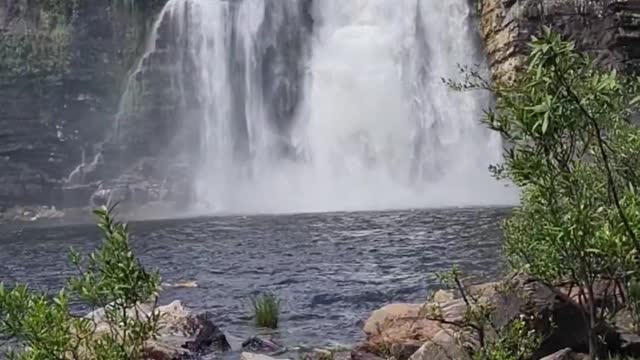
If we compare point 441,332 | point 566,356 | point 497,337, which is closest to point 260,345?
point 441,332

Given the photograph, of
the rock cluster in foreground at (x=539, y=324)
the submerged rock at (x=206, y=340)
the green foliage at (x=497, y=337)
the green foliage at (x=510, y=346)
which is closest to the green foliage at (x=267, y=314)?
the submerged rock at (x=206, y=340)

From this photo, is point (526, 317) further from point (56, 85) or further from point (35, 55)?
point (35, 55)

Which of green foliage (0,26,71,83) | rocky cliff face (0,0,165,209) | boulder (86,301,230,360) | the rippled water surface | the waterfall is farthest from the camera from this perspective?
green foliage (0,26,71,83)

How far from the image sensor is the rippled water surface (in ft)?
47.1

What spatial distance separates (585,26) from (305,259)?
A: 1948 centimetres

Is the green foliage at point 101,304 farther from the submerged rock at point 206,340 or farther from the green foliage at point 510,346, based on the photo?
the submerged rock at point 206,340

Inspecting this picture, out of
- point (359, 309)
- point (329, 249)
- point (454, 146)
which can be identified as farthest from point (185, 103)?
point (359, 309)

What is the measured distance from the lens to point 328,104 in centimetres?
4403

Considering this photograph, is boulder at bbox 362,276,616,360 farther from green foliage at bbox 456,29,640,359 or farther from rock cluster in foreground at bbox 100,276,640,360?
green foliage at bbox 456,29,640,359

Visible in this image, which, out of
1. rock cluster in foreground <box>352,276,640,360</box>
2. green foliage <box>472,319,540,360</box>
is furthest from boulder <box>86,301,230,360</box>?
green foliage <box>472,319,540,360</box>

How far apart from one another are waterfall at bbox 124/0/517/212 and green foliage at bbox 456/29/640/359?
1222 inches

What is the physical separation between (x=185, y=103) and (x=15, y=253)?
22044mm

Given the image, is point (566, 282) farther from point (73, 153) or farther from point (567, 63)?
point (73, 153)

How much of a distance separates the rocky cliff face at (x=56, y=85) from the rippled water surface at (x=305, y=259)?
15.1m
